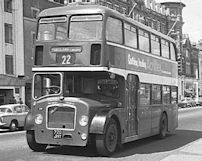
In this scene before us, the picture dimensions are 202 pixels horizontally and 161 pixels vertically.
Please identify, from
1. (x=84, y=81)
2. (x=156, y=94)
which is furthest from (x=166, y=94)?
(x=84, y=81)

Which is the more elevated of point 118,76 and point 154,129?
point 118,76

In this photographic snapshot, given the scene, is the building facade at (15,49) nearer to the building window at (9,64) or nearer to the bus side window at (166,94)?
the building window at (9,64)

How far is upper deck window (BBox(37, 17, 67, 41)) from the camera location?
1229 centimetres

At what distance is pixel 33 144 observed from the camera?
1235 cm

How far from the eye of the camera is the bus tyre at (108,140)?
37.6ft

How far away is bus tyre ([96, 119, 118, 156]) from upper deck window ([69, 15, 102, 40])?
95.4 inches

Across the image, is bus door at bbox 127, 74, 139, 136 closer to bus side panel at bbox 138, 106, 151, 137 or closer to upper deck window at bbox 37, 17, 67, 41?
bus side panel at bbox 138, 106, 151, 137

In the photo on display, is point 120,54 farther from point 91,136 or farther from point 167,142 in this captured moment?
point 167,142

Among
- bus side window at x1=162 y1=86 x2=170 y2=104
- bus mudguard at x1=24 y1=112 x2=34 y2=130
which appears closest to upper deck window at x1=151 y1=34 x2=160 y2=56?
bus side window at x1=162 y1=86 x2=170 y2=104

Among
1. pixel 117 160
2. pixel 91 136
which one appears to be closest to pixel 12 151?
pixel 91 136

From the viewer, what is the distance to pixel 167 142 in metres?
16.0

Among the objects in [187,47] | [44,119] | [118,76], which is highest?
[187,47]

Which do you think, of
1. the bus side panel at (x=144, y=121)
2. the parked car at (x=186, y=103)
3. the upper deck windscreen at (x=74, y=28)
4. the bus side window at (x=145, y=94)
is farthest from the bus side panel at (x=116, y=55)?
the parked car at (x=186, y=103)

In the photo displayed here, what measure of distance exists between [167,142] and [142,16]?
55.7 m
